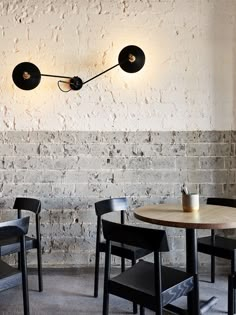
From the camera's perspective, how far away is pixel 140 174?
12.3ft

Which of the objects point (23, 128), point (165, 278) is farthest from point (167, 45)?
point (165, 278)

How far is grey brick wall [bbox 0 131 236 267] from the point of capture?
12.2 feet

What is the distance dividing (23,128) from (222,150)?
2.09 metres

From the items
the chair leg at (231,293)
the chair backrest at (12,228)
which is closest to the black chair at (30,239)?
the chair backrest at (12,228)

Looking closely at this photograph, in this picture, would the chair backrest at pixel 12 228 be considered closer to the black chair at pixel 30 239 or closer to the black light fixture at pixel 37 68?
the black chair at pixel 30 239

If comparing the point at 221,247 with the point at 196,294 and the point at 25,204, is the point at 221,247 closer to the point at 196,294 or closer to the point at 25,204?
the point at 196,294

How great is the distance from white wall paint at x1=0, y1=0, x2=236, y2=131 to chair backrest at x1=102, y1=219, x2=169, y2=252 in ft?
5.85

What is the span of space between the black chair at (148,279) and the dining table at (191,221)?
245 mm

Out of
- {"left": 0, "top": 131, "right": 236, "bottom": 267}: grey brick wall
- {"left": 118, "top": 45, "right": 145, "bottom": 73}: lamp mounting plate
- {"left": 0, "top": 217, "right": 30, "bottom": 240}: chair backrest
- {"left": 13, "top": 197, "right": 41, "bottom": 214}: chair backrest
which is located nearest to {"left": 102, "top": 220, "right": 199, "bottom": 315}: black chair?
{"left": 0, "top": 217, "right": 30, "bottom": 240}: chair backrest

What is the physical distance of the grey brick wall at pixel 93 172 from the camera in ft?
12.2

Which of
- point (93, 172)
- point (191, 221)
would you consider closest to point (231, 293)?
point (191, 221)

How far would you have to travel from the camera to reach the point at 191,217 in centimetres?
244

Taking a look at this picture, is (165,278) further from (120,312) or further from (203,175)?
(203,175)

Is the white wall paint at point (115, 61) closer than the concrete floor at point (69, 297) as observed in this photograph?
No
